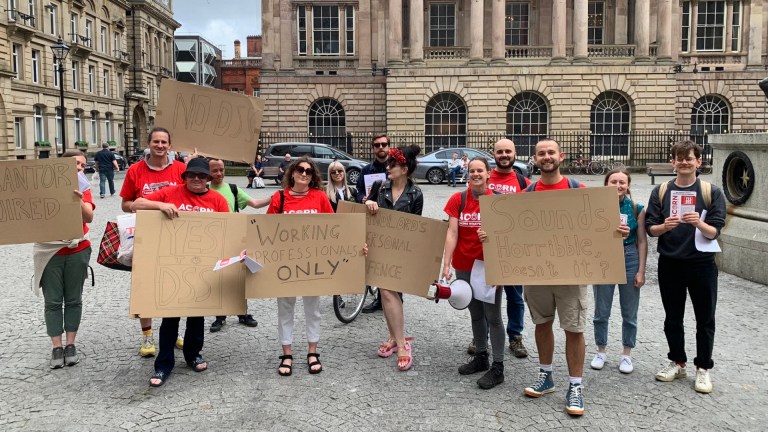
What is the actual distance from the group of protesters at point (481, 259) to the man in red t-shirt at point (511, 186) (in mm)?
11

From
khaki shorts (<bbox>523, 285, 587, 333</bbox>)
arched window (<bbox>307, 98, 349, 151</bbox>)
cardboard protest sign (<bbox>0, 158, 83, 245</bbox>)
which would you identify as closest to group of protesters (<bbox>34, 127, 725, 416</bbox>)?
khaki shorts (<bbox>523, 285, 587, 333</bbox>)

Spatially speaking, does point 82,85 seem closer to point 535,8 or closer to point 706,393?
point 535,8

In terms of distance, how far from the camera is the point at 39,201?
5.25 m

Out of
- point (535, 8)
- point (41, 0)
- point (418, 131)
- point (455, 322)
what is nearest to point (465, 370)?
point (455, 322)

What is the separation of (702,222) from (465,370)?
216 cm

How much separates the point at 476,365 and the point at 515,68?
34.4 metres

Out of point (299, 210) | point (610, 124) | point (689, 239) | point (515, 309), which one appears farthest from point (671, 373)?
point (610, 124)

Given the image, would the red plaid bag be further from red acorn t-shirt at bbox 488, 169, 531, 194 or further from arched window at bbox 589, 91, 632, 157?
arched window at bbox 589, 91, 632, 157

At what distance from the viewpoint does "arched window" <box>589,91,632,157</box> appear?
3828 cm

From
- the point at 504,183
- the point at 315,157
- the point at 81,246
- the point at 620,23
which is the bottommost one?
the point at 81,246

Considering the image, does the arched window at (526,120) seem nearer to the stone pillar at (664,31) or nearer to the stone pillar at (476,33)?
the stone pillar at (476,33)

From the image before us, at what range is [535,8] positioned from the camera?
4022 cm

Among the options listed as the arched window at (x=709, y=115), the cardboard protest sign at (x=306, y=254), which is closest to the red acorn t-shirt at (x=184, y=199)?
the cardboard protest sign at (x=306, y=254)

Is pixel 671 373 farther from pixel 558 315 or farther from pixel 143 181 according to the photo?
pixel 143 181
